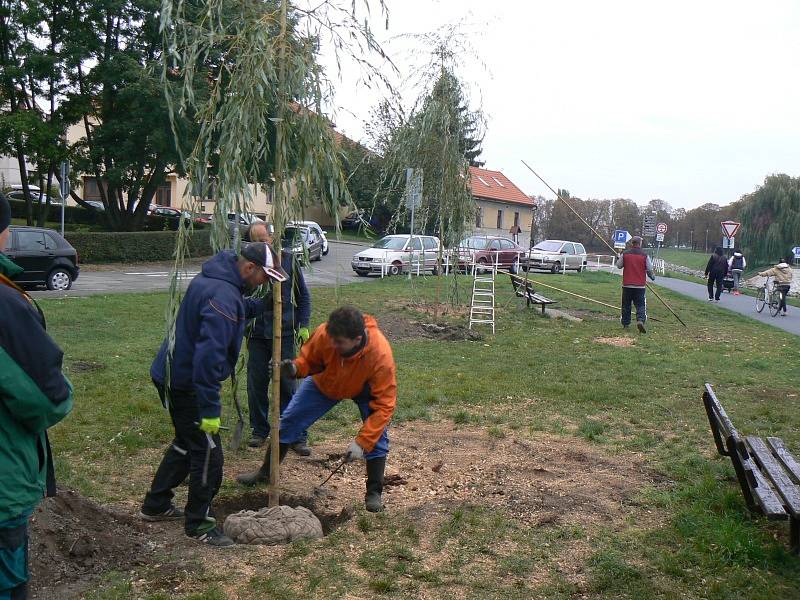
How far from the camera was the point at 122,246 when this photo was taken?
2731 centimetres

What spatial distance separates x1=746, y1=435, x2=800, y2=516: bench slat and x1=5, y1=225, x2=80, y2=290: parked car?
52.5 ft

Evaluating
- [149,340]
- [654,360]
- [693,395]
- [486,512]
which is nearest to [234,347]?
[486,512]

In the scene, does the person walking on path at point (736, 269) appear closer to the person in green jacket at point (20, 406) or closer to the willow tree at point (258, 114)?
the willow tree at point (258, 114)

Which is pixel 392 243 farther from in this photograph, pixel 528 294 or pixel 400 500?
pixel 400 500

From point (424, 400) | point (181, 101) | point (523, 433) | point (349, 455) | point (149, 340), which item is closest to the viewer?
point (181, 101)

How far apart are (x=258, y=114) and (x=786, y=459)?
14.0ft

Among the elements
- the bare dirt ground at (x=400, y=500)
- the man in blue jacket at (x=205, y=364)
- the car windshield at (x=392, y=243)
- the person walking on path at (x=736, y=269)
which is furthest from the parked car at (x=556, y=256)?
the man in blue jacket at (x=205, y=364)

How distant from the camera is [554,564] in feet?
14.8

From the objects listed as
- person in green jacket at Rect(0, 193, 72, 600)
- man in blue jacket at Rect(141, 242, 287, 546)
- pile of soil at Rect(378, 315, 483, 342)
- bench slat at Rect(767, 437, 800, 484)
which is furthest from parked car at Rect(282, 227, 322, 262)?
pile of soil at Rect(378, 315, 483, 342)

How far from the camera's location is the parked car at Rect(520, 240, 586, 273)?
111 ft

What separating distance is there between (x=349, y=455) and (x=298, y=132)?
2.08 metres

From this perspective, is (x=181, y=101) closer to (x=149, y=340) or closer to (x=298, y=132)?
(x=298, y=132)

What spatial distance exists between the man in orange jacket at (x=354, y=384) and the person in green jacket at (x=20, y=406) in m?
2.14

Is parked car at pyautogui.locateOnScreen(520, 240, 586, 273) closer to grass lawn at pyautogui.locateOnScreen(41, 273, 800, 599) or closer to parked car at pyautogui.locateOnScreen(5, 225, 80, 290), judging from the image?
parked car at pyautogui.locateOnScreen(5, 225, 80, 290)
